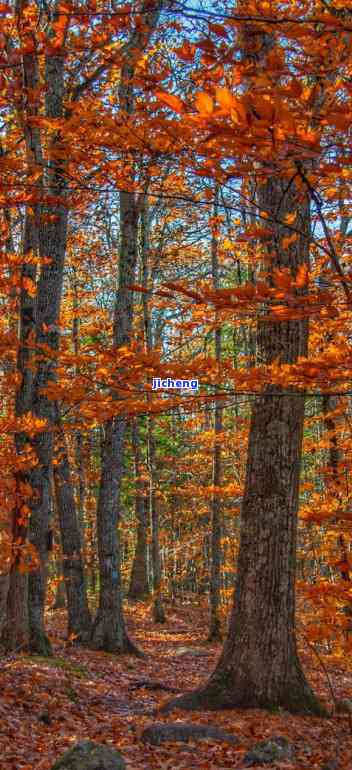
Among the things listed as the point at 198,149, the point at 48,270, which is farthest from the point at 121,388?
the point at 48,270

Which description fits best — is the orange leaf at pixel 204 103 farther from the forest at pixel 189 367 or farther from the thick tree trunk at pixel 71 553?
the thick tree trunk at pixel 71 553

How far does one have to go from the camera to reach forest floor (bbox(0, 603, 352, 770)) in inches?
188

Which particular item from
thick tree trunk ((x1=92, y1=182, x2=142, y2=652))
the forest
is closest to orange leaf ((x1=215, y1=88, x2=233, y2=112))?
the forest

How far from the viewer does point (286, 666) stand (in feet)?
19.5

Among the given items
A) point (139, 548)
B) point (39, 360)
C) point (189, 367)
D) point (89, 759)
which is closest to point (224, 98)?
point (189, 367)

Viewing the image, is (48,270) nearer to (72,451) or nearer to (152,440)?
(152,440)

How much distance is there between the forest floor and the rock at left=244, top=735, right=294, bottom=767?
8cm

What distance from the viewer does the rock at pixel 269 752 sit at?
15.0ft

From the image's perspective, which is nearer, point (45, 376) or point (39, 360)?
point (39, 360)

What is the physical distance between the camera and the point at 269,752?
464cm

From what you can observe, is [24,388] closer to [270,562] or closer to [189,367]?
[270,562]

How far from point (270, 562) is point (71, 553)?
5444mm

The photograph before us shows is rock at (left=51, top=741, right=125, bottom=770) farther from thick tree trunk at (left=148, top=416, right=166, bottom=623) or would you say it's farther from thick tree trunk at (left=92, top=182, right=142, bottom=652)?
thick tree trunk at (left=148, top=416, right=166, bottom=623)

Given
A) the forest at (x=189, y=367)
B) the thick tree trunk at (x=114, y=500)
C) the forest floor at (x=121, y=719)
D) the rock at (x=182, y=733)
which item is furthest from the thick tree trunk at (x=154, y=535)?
the rock at (x=182, y=733)
